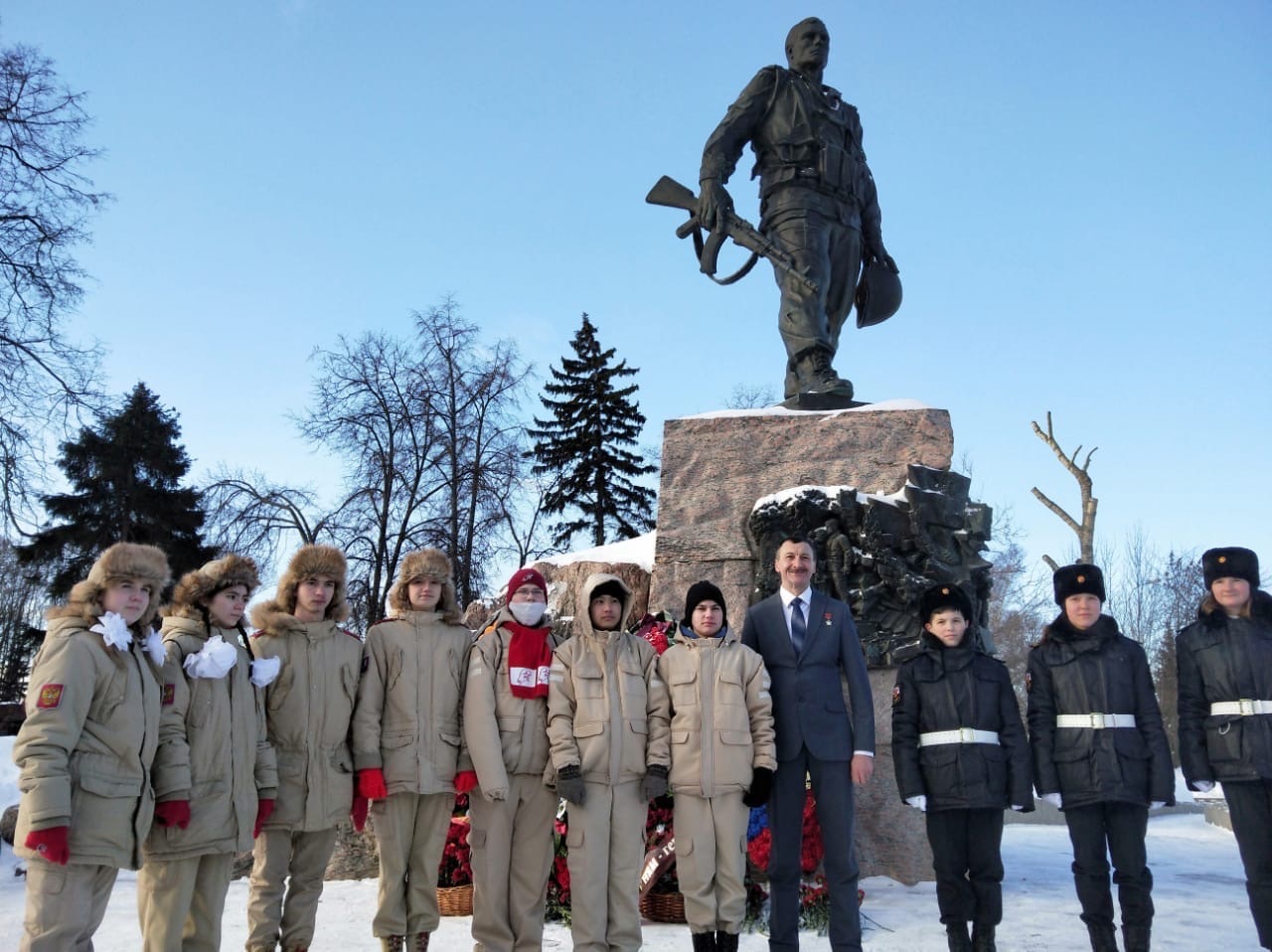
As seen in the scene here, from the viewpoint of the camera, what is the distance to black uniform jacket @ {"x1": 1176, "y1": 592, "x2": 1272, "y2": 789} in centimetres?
360

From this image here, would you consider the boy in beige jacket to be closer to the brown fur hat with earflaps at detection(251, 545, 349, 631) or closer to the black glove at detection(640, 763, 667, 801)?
the black glove at detection(640, 763, 667, 801)

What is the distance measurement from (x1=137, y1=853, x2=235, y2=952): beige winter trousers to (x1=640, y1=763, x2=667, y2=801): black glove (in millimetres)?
1431

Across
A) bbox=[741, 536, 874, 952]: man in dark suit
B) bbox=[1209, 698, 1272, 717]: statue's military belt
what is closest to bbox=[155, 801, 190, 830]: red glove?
bbox=[741, 536, 874, 952]: man in dark suit

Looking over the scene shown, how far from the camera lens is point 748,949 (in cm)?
416

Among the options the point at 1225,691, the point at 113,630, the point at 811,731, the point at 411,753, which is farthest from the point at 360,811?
the point at 1225,691

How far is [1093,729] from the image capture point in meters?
3.69

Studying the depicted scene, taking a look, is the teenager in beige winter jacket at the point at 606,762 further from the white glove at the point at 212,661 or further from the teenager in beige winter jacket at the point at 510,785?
the white glove at the point at 212,661

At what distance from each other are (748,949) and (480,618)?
3422 mm

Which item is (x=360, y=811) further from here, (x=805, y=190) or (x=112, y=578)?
(x=805, y=190)

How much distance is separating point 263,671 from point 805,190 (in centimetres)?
434

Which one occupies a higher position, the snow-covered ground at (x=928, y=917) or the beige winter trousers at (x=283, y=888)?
the beige winter trousers at (x=283, y=888)

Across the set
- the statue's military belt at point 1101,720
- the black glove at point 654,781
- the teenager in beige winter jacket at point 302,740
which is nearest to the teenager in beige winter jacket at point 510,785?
the black glove at point 654,781

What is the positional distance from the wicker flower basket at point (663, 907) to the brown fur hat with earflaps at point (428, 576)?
1664 mm

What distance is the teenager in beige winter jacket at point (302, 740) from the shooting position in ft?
11.9
